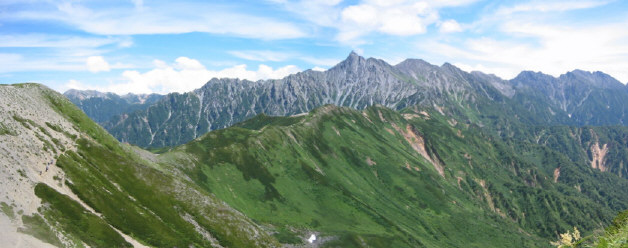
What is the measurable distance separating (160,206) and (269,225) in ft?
217

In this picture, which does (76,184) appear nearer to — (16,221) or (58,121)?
(16,221)

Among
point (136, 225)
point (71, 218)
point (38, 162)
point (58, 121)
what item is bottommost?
point (136, 225)

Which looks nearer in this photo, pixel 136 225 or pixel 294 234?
pixel 136 225

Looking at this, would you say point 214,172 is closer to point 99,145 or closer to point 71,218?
point 99,145

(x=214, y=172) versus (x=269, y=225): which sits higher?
(x=214, y=172)

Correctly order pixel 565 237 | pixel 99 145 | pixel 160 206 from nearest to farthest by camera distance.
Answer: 1. pixel 565 237
2. pixel 160 206
3. pixel 99 145

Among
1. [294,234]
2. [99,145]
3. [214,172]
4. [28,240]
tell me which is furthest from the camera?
[214,172]

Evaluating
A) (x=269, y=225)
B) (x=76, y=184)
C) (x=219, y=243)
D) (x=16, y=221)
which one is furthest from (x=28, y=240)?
(x=269, y=225)

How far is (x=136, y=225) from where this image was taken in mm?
94250

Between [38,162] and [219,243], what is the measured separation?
174 feet

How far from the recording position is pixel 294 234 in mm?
169875

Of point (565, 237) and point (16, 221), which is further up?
point (565, 237)

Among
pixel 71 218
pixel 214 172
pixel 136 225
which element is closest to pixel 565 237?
pixel 71 218

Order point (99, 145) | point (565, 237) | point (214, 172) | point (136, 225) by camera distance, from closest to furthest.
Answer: point (565, 237)
point (136, 225)
point (99, 145)
point (214, 172)
